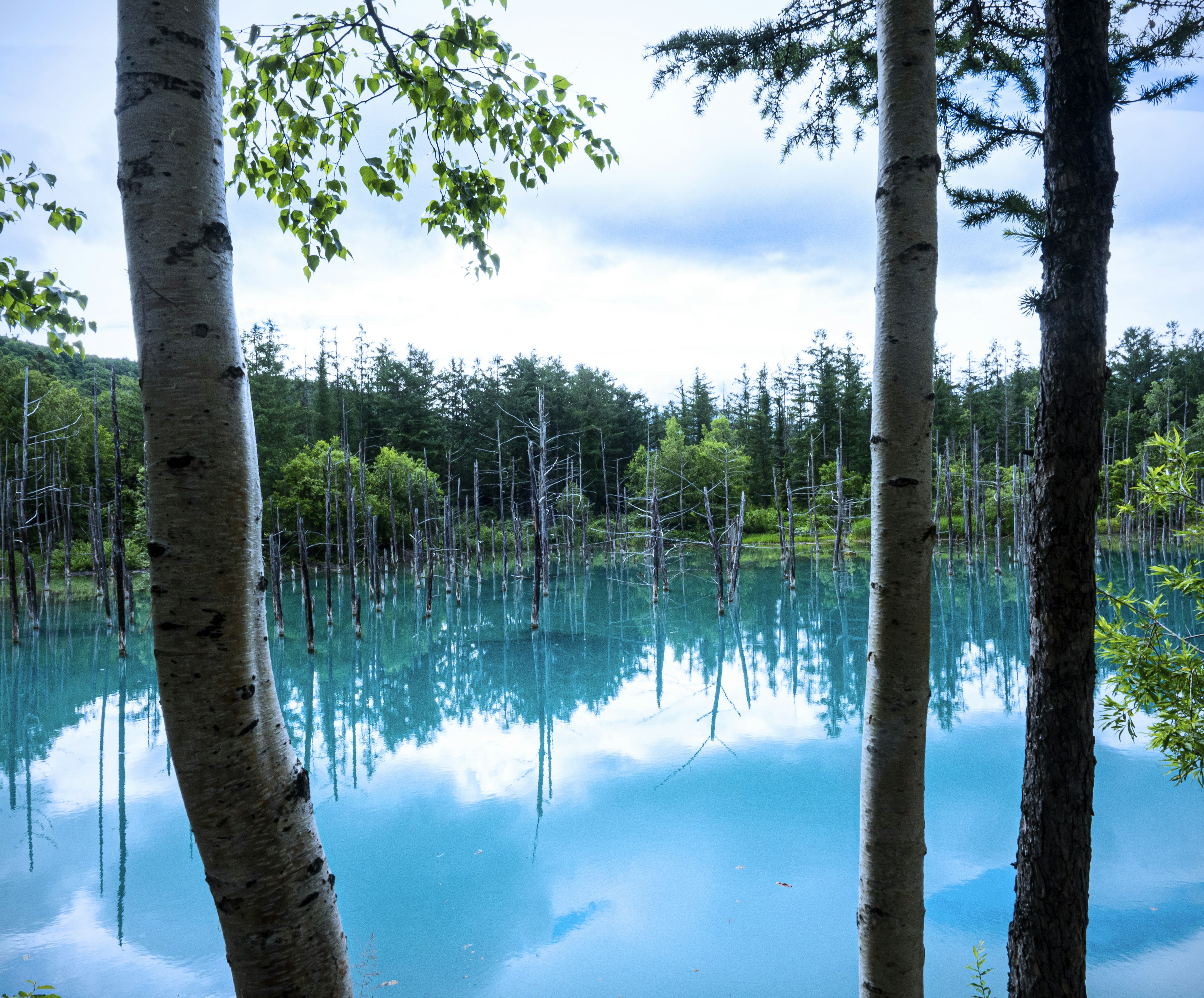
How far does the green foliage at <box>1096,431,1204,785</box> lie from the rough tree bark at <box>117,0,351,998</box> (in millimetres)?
2875

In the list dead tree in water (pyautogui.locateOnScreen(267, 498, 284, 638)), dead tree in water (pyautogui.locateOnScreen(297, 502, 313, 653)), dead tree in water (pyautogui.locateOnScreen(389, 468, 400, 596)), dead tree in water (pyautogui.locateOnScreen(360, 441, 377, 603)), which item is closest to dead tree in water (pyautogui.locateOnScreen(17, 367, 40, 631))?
dead tree in water (pyautogui.locateOnScreen(267, 498, 284, 638))

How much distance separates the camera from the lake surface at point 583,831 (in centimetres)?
497

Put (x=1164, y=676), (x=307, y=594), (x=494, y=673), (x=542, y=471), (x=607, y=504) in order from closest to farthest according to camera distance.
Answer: (x=1164, y=676) → (x=307, y=594) → (x=494, y=673) → (x=542, y=471) → (x=607, y=504)

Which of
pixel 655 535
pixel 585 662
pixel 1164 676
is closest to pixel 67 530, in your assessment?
pixel 585 662

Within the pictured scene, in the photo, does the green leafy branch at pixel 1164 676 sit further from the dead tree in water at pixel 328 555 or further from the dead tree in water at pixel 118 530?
the dead tree in water at pixel 118 530

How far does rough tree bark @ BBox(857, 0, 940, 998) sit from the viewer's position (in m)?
1.43

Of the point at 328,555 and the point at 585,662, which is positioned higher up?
the point at 328,555

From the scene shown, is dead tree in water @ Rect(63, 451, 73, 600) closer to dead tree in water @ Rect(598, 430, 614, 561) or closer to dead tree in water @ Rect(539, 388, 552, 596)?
dead tree in water @ Rect(539, 388, 552, 596)

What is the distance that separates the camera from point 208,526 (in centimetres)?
95

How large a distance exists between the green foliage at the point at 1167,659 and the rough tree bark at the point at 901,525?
1697 mm

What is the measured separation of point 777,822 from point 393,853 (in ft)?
13.3

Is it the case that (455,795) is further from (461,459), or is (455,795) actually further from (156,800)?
(461,459)

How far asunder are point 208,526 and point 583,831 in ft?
23.6

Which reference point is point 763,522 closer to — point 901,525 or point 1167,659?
point 1167,659
